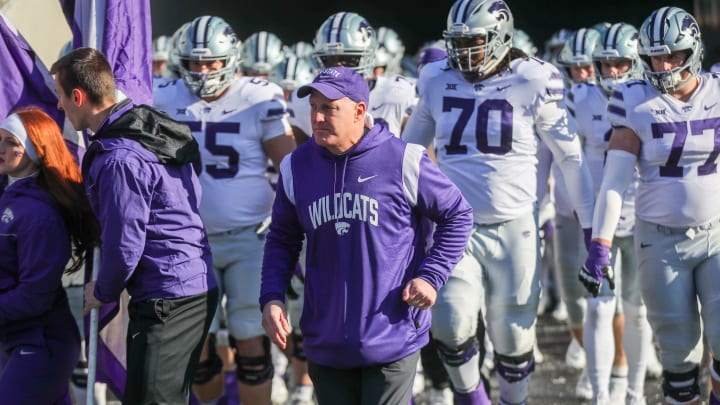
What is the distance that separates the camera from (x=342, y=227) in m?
4.12

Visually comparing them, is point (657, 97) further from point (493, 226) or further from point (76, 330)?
point (76, 330)

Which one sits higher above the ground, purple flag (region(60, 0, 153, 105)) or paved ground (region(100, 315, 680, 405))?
purple flag (region(60, 0, 153, 105))

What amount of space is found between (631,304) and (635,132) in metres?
1.58

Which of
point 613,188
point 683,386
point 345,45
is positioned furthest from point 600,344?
point 345,45

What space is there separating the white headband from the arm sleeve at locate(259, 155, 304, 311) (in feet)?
3.34

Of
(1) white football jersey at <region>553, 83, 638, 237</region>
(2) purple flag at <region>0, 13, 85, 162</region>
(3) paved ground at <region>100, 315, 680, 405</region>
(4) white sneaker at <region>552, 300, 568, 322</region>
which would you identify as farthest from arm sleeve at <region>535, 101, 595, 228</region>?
(4) white sneaker at <region>552, 300, 568, 322</region>

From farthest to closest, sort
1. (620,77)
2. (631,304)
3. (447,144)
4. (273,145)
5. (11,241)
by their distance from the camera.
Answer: (620,77)
(631,304)
(273,145)
(447,144)
(11,241)

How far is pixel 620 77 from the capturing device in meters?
7.10

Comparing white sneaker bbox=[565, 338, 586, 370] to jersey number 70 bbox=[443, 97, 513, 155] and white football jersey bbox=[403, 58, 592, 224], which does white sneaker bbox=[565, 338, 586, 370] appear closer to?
white football jersey bbox=[403, 58, 592, 224]

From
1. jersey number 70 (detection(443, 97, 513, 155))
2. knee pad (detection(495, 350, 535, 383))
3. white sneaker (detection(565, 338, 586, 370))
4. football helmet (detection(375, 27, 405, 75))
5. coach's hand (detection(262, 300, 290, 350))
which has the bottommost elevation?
white sneaker (detection(565, 338, 586, 370))

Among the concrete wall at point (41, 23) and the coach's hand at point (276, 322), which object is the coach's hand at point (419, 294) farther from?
the concrete wall at point (41, 23)

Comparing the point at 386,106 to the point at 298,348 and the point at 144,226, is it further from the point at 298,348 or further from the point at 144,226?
the point at 144,226

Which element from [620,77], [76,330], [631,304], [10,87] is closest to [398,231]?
[76,330]

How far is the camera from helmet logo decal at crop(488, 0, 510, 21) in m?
5.64
